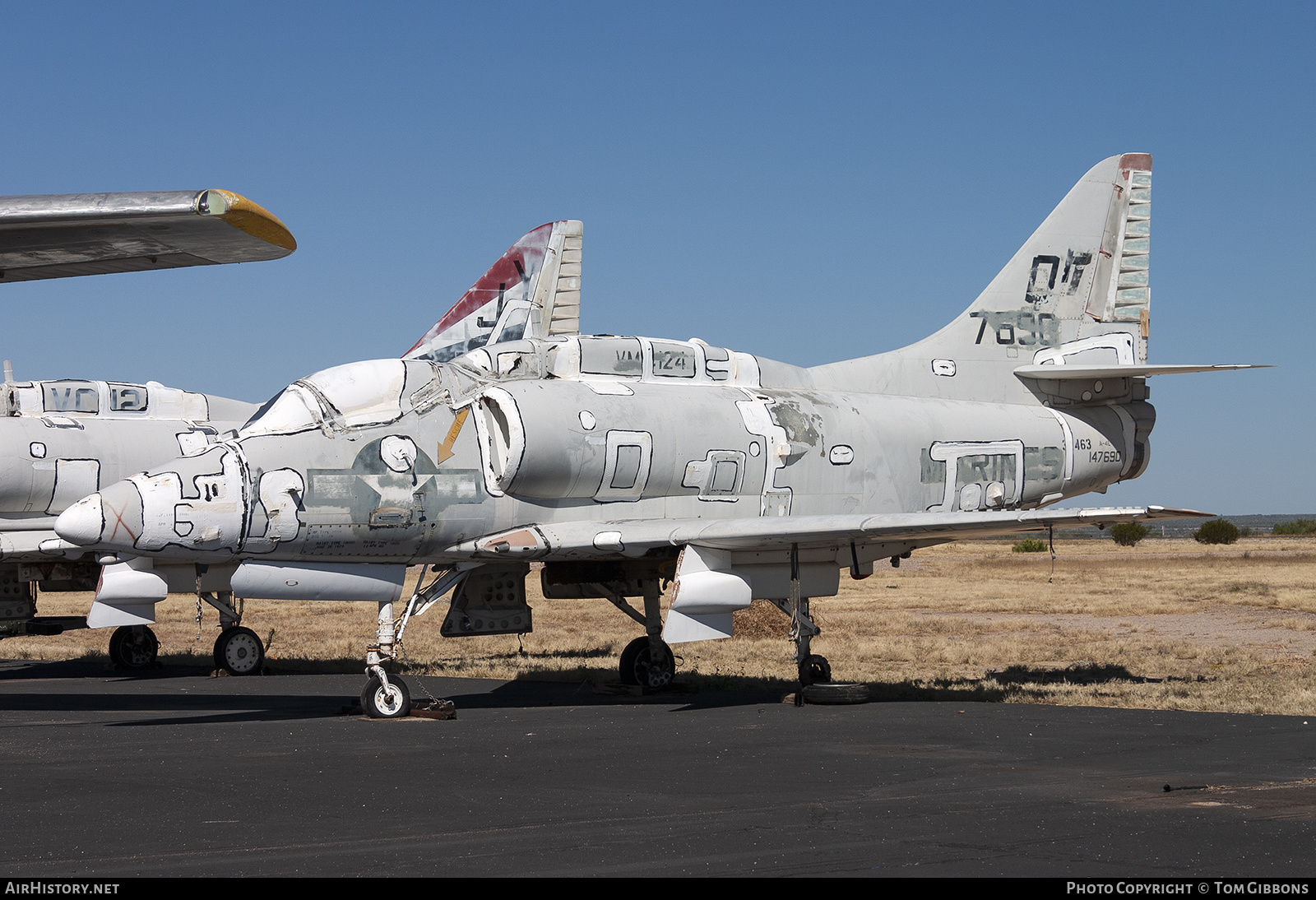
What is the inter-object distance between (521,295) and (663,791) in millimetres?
15054

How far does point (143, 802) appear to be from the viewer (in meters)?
8.36

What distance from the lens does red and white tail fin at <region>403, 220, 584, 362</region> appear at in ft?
74.4

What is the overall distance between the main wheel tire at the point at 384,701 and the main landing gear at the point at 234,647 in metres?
6.81

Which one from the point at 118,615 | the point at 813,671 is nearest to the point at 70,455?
the point at 118,615

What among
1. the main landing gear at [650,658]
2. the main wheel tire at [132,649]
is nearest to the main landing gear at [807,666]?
the main landing gear at [650,658]

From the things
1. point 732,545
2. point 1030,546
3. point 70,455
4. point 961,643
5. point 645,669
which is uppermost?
point 70,455

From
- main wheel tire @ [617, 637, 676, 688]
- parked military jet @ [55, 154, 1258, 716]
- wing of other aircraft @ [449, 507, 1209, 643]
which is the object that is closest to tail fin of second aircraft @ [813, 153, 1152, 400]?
parked military jet @ [55, 154, 1258, 716]

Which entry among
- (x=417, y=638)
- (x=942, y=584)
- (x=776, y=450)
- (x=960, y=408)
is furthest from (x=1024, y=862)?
(x=942, y=584)

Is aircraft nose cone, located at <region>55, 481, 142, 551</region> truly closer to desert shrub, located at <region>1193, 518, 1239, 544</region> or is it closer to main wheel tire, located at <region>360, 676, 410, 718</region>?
main wheel tire, located at <region>360, 676, 410, 718</region>

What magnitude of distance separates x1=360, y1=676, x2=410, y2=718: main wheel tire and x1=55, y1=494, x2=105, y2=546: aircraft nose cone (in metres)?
2.97

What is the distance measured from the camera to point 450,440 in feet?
44.7

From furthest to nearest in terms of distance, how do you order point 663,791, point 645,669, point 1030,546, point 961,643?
1. point 1030,546
2. point 961,643
3. point 645,669
4. point 663,791

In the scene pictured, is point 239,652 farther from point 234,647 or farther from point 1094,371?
point 1094,371

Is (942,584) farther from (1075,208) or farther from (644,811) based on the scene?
(644,811)
